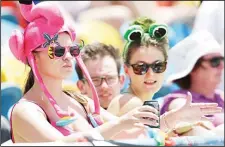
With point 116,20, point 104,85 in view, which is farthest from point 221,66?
point 116,20

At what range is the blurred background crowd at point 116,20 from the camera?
13.2 ft

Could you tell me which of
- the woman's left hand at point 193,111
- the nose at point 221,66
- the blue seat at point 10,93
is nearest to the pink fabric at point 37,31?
the woman's left hand at point 193,111

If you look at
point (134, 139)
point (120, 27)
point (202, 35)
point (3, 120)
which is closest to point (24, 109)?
point (134, 139)

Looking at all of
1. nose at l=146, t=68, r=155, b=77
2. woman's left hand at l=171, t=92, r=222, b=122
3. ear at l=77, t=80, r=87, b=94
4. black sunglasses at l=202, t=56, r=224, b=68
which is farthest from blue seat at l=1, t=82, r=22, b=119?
woman's left hand at l=171, t=92, r=222, b=122

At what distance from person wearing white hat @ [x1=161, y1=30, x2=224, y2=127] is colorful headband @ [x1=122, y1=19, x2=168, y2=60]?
890 millimetres

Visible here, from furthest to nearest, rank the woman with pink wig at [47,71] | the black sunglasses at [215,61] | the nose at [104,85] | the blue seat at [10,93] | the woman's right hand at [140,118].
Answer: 1. the black sunglasses at [215,61]
2. the blue seat at [10,93]
3. the nose at [104,85]
4. the woman with pink wig at [47,71]
5. the woman's right hand at [140,118]

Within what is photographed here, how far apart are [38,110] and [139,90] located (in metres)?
0.60

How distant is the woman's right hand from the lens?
1980 millimetres

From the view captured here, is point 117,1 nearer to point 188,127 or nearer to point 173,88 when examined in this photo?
point 173,88

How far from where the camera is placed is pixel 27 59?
221 centimetres

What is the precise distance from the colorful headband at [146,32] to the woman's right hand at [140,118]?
0.58 meters

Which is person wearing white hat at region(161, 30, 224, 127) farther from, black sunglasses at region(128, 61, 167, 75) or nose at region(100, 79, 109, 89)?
black sunglasses at region(128, 61, 167, 75)

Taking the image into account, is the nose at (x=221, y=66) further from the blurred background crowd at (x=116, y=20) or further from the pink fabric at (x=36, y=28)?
the pink fabric at (x=36, y=28)

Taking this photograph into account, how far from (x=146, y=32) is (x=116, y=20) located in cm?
287
